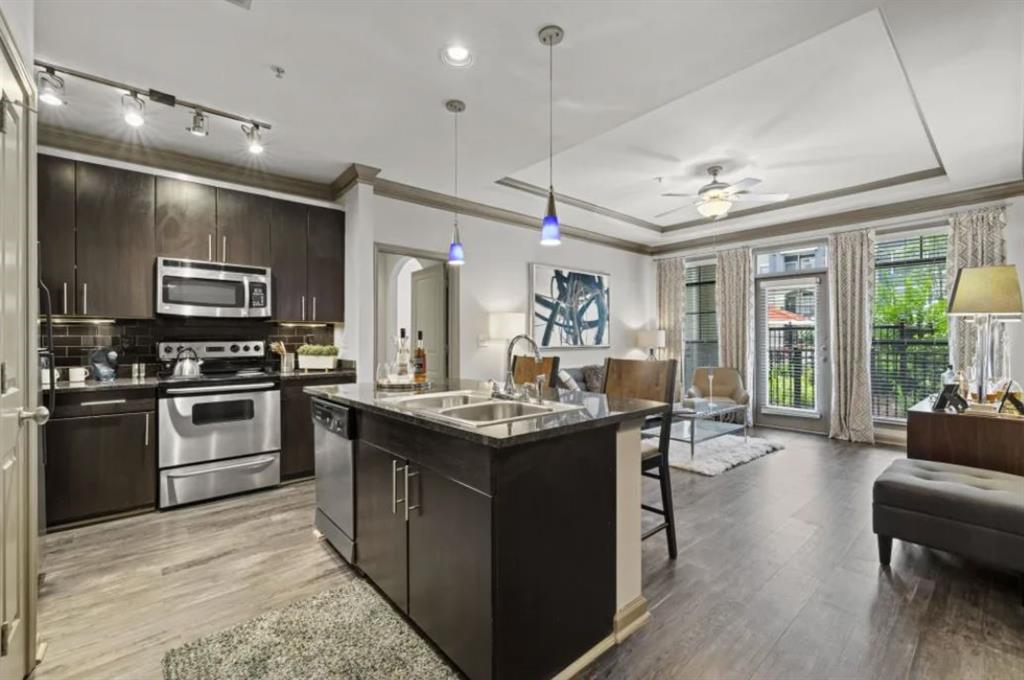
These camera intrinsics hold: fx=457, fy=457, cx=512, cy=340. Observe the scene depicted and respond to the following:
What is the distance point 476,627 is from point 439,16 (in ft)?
8.19

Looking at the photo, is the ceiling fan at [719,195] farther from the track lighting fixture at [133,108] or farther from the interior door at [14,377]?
the interior door at [14,377]

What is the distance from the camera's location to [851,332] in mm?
5305

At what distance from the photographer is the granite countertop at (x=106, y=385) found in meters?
2.93

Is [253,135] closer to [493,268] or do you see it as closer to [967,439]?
[493,268]

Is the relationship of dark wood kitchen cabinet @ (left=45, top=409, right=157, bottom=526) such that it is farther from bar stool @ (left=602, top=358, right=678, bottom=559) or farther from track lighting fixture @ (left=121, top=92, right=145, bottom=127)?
bar stool @ (left=602, top=358, right=678, bottom=559)

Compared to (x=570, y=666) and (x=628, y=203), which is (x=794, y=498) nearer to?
(x=570, y=666)

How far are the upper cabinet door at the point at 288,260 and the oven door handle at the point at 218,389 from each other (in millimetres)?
687

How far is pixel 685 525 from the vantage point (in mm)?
2961

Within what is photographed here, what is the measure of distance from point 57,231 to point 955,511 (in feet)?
18.0

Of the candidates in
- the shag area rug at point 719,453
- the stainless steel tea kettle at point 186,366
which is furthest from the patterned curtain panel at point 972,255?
the stainless steel tea kettle at point 186,366

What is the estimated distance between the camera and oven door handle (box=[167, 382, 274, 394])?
3244 mm

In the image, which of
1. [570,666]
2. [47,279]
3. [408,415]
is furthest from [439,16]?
[47,279]

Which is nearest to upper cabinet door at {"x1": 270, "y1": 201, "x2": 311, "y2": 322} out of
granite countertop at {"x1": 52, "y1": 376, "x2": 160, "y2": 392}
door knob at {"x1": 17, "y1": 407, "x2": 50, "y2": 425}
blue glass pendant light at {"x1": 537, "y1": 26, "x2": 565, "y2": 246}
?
granite countertop at {"x1": 52, "y1": 376, "x2": 160, "y2": 392}

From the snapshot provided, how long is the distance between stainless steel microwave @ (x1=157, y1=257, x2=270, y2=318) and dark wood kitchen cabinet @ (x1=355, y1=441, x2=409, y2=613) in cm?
226
